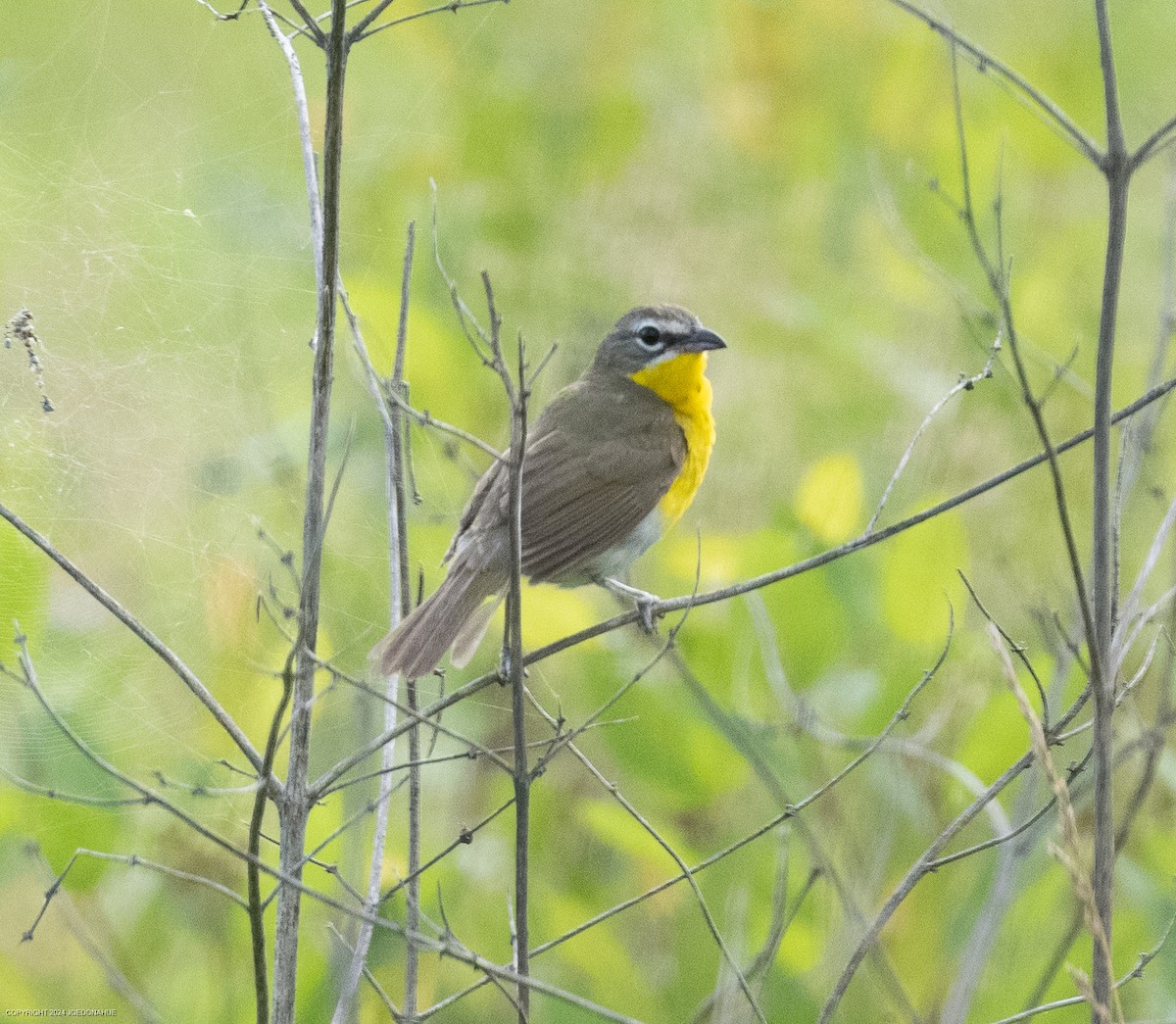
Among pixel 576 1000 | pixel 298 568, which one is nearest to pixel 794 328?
pixel 298 568

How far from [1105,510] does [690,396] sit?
8.50 ft

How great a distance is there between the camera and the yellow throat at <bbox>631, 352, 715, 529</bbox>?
434 centimetres

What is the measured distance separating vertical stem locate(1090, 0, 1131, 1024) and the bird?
1.45 m

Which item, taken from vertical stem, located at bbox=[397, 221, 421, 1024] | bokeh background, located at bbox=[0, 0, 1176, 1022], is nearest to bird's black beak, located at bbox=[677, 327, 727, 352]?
bokeh background, located at bbox=[0, 0, 1176, 1022]

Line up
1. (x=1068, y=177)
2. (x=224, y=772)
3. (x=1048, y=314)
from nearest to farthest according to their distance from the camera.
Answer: (x=224, y=772), (x=1048, y=314), (x=1068, y=177)

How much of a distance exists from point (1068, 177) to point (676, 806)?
388 centimetres

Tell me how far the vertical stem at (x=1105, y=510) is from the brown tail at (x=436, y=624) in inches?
50.6

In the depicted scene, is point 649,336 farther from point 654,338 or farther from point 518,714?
point 518,714

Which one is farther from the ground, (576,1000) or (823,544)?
(823,544)

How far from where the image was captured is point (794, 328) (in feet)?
18.0

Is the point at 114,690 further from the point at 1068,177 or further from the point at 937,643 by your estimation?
the point at 1068,177

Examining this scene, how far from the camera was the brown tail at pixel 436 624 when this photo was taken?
290 cm

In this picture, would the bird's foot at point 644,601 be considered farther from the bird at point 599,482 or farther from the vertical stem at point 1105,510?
the vertical stem at point 1105,510

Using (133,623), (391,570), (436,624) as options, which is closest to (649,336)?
(436,624)
